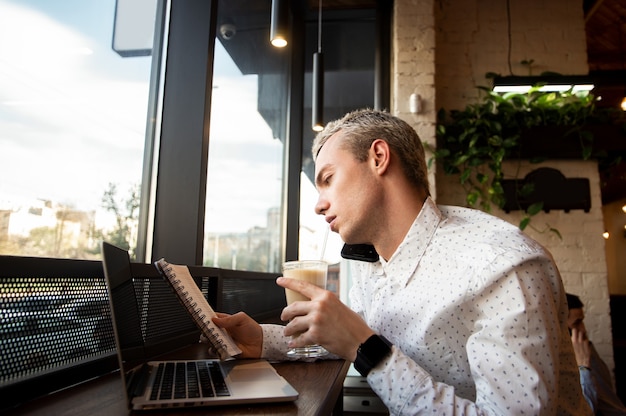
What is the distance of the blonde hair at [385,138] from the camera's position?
1296 mm

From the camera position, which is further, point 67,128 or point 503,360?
point 67,128

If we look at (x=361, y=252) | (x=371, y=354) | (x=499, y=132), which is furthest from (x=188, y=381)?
(x=499, y=132)

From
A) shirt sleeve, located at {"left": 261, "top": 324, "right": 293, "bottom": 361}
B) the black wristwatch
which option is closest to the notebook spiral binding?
shirt sleeve, located at {"left": 261, "top": 324, "right": 293, "bottom": 361}

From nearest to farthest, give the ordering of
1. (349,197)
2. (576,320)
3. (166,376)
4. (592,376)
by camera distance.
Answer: (166,376)
(349,197)
(592,376)
(576,320)

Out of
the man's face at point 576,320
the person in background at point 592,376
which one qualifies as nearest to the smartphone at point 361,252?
the person in background at point 592,376

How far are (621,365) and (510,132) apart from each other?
2182 millimetres

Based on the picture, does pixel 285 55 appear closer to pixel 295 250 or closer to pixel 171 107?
pixel 295 250

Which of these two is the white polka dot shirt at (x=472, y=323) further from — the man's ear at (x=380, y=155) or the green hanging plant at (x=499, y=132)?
the green hanging plant at (x=499, y=132)

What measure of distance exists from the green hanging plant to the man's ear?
214 centimetres

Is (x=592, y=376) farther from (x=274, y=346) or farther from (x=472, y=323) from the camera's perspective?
(x=274, y=346)

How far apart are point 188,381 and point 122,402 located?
114 millimetres

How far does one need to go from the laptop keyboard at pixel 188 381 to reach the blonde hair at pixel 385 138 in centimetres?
68

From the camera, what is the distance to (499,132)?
336 centimetres

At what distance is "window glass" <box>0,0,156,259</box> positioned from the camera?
1044 mm
